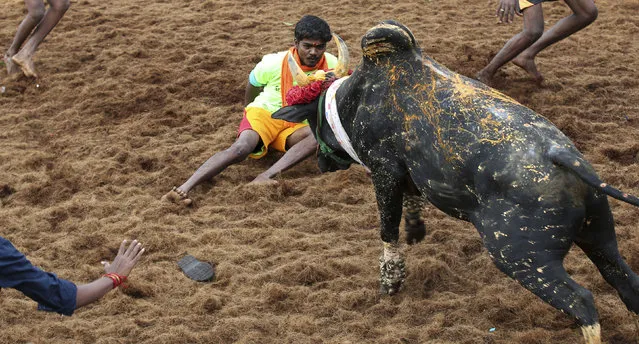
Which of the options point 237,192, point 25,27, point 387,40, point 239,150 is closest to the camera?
point 387,40

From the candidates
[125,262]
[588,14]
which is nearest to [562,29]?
[588,14]

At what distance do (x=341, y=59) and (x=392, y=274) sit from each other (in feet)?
3.45

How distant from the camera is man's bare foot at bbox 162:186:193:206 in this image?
16.2ft

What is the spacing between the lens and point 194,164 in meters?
5.48

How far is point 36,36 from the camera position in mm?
7039

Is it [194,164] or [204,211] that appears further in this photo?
[194,164]

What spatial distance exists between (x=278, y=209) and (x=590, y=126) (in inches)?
91.2

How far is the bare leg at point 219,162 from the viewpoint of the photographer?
16.4 ft

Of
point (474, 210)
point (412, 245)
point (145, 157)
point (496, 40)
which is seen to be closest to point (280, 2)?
point (496, 40)

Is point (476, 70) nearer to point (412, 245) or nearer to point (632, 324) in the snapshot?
point (412, 245)

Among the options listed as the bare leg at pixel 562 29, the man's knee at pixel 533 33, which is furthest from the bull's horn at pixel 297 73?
the bare leg at pixel 562 29

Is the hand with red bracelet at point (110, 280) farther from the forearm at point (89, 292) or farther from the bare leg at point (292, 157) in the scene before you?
the bare leg at point (292, 157)

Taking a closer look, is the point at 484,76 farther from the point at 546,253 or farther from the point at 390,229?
the point at 546,253

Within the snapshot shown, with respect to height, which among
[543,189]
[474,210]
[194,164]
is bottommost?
[194,164]
